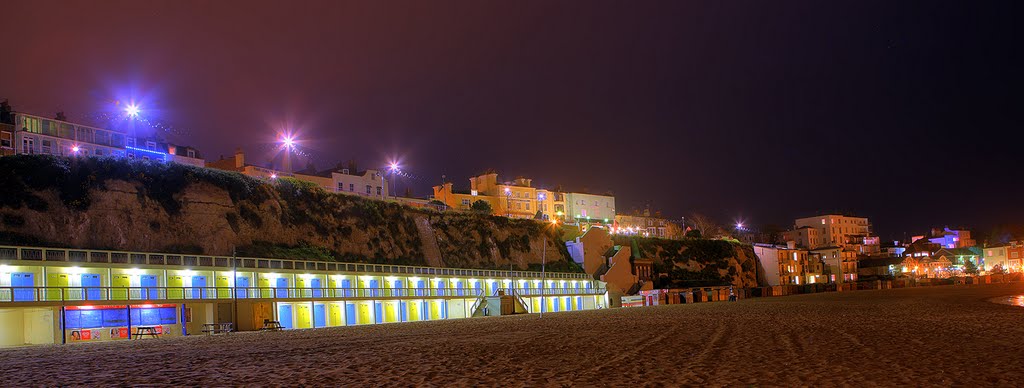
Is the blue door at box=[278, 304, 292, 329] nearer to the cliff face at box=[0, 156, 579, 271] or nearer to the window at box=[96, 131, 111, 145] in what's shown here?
the cliff face at box=[0, 156, 579, 271]

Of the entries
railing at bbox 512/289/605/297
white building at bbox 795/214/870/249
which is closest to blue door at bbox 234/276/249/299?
railing at bbox 512/289/605/297

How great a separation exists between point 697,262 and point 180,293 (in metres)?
78.7

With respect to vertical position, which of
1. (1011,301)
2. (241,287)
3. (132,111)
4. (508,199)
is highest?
(132,111)

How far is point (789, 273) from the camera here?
116 meters

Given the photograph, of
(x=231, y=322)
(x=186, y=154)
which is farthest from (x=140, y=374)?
(x=186, y=154)

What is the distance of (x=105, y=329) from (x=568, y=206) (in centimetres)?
9121

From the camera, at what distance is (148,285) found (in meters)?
37.2

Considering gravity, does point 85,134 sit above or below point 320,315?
above

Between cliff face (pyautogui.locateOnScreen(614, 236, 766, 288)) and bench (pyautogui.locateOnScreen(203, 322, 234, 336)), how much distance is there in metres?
62.1

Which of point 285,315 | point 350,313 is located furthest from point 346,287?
point 285,315

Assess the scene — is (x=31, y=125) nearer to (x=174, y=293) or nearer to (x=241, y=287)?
(x=241, y=287)

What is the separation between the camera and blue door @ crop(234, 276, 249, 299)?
3988cm

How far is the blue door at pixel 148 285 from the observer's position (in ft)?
115

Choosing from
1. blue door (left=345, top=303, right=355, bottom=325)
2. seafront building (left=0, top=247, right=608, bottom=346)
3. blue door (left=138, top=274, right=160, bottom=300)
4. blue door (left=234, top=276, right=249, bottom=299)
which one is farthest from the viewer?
blue door (left=345, top=303, right=355, bottom=325)
